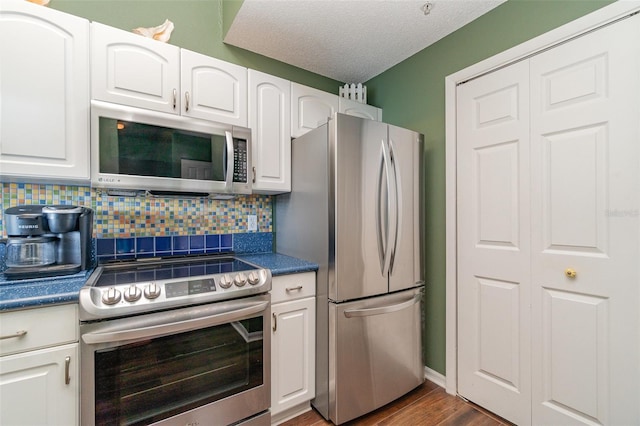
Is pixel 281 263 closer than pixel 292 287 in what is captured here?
No

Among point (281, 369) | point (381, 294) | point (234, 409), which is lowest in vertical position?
point (234, 409)

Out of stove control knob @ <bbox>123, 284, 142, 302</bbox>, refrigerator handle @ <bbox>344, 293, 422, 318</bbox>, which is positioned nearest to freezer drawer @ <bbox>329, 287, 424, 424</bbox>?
refrigerator handle @ <bbox>344, 293, 422, 318</bbox>

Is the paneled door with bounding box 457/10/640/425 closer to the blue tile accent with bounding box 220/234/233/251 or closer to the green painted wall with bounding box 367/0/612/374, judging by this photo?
the green painted wall with bounding box 367/0/612/374

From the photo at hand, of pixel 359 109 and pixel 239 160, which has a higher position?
pixel 359 109

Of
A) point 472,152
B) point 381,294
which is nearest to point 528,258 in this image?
point 472,152

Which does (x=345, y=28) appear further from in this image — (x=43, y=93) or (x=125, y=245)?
(x=125, y=245)

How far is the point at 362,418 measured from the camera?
1707 millimetres

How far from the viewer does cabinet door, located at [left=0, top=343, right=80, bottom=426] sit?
103 cm

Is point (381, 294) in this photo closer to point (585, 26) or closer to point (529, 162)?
point (529, 162)

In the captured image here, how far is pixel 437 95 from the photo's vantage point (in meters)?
2.06

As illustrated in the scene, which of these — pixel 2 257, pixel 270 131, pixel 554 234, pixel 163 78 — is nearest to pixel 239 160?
pixel 270 131

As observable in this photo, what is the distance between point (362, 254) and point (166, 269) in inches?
44.8

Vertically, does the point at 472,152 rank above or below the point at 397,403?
above

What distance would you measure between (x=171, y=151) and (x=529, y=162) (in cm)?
199
